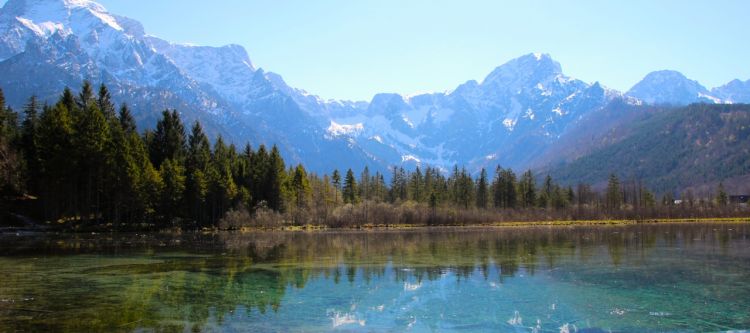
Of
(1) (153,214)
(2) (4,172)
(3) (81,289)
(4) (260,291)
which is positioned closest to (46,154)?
(2) (4,172)

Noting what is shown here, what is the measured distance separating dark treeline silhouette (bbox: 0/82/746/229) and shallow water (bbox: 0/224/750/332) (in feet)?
108

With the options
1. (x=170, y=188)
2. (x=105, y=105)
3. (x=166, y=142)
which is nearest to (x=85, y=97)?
(x=105, y=105)

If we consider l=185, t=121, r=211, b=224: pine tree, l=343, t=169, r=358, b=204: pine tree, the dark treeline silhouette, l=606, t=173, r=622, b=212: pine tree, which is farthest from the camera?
l=606, t=173, r=622, b=212: pine tree

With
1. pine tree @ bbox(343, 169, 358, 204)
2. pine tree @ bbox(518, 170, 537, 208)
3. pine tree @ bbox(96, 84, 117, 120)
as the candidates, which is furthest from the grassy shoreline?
pine tree @ bbox(343, 169, 358, 204)

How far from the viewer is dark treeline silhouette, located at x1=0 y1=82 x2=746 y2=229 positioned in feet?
258

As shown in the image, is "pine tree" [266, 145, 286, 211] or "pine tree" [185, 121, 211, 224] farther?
"pine tree" [266, 145, 286, 211]

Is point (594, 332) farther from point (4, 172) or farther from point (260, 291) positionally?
point (4, 172)

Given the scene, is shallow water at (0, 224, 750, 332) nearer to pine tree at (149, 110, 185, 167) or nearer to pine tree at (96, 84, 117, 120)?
pine tree at (96, 84, 117, 120)

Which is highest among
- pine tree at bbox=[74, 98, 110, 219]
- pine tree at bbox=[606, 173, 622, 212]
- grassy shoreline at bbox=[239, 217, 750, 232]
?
pine tree at bbox=[74, 98, 110, 219]

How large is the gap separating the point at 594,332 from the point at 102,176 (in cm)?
7730

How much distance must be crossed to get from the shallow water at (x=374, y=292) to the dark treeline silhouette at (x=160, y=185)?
3284 centimetres

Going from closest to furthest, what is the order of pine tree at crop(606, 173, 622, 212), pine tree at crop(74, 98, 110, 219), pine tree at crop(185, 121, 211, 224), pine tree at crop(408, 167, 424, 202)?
pine tree at crop(74, 98, 110, 219) < pine tree at crop(185, 121, 211, 224) < pine tree at crop(408, 167, 424, 202) < pine tree at crop(606, 173, 622, 212)

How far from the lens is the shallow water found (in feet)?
71.3

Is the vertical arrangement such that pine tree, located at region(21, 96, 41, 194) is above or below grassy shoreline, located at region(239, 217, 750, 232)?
above
